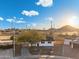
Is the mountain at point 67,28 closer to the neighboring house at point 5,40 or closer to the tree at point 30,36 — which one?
the tree at point 30,36

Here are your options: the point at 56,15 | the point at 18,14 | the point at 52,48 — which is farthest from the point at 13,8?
the point at 52,48

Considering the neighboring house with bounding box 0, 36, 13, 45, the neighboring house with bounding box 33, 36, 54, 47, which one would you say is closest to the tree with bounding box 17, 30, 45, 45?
the neighboring house with bounding box 33, 36, 54, 47

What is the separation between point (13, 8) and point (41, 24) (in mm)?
882

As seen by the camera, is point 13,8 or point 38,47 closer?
point 13,8

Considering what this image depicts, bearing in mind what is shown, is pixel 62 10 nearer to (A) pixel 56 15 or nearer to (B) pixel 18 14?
(A) pixel 56 15

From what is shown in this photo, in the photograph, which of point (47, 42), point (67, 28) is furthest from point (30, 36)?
point (67, 28)

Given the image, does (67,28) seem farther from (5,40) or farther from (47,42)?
(5,40)

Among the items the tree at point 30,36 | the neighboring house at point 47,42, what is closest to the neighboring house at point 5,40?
the tree at point 30,36

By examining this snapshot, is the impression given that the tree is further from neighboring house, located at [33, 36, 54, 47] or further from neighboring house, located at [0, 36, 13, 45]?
neighboring house, located at [0, 36, 13, 45]

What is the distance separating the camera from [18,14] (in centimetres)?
571

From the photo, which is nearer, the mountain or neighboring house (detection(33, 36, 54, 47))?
the mountain

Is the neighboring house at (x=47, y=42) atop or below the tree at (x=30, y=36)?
below

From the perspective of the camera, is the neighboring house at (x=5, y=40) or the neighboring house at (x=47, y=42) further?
the neighboring house at (x=47, y=42)

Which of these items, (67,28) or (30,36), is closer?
(67,28)
